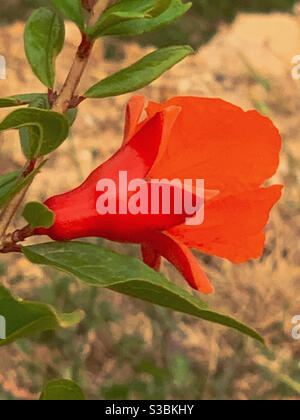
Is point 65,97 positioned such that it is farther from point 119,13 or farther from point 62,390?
point 62,390

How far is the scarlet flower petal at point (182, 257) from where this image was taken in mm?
401

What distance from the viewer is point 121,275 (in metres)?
0.36

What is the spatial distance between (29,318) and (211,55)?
259cm

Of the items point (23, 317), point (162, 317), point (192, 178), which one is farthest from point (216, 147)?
point (162, 317)

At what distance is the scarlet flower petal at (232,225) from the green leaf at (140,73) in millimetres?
71

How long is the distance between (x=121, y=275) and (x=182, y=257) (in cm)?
5

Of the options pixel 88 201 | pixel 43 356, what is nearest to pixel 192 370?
pixel 43 356

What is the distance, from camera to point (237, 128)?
40 cm

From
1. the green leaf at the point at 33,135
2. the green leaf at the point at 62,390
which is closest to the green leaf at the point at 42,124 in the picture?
the green leaf at the point at 33,135

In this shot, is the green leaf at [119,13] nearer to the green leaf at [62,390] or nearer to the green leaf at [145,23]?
the green leaf at [145,23]

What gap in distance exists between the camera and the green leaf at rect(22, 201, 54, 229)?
1.26ft

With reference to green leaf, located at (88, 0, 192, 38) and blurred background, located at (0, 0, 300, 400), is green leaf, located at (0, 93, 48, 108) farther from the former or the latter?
blurred background, located at (0, 0, 300, 400)

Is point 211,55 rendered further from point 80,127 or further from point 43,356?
point 43,356

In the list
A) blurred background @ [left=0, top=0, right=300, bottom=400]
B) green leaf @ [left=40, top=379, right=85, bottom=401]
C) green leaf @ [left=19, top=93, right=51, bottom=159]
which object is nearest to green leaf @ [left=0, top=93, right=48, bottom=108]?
green leaf @ [left=19, top=93, right=51, bottom=159]
